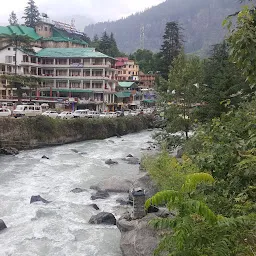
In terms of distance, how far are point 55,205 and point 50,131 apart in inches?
791

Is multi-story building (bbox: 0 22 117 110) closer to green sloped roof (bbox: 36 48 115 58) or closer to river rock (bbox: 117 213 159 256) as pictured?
green sloped roof (bbox: 36 48 115 58)

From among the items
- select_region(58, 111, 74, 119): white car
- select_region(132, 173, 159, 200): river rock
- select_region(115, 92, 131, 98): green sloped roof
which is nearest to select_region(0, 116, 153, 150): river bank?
select_region(58, 111, 74, 119): white car

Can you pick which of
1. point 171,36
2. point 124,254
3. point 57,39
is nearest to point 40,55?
point 57,39

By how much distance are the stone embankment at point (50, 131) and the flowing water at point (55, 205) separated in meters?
2.38

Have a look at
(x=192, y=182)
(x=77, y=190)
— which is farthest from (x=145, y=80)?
(x=192, y=182)

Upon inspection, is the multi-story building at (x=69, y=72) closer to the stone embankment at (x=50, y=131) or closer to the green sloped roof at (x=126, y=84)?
the green sloped roof at (x=126, y=84)

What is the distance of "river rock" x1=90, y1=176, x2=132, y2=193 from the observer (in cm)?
1850

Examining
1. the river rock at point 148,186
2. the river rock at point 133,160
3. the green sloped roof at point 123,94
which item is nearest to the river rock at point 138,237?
the river rock at point 148,186

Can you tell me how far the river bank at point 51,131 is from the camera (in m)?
32.2

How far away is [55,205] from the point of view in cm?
Answer: 1598

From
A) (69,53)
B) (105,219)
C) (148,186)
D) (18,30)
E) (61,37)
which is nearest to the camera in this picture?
(105,219)

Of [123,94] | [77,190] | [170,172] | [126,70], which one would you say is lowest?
[77,190]

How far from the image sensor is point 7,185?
19.4 meters

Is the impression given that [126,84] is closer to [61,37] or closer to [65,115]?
[61,37]
